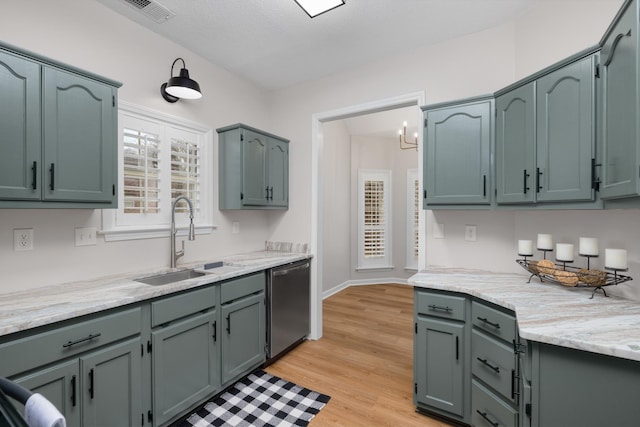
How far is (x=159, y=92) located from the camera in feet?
8.19

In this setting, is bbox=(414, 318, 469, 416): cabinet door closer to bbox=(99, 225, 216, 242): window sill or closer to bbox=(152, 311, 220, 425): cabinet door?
bbox=(152, 311, 220, 425): cabinet door

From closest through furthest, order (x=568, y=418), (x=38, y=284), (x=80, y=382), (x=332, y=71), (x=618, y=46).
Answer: (x=568, y=418) < (x=618, y=46) < (x=80, y=382) < (x=38, y=284) < (x=332, y=71)

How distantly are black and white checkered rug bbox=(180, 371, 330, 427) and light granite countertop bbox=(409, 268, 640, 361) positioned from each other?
4.00 feet

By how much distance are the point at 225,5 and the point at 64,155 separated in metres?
1.50

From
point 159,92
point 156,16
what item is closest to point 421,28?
point 156,16

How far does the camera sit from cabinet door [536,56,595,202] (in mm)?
1570

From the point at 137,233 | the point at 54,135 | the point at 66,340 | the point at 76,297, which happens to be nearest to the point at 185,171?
the point at 137,233

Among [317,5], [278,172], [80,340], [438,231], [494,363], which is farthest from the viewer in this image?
[278,172]

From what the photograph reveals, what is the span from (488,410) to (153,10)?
11.4ft

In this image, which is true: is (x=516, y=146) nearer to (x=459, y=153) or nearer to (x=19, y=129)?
(x=459, y=153)

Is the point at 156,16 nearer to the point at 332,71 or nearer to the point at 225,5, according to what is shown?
the point at 225,5

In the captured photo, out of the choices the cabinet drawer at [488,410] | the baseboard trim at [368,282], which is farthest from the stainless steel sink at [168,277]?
→ the baseboard trim at [368,282]

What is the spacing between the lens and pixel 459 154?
7.47 ft

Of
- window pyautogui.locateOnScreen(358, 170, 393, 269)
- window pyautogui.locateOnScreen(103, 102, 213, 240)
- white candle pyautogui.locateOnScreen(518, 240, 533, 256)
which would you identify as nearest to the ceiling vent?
window pyautogui.locateOnScreen(103, 102, 213, 240)
